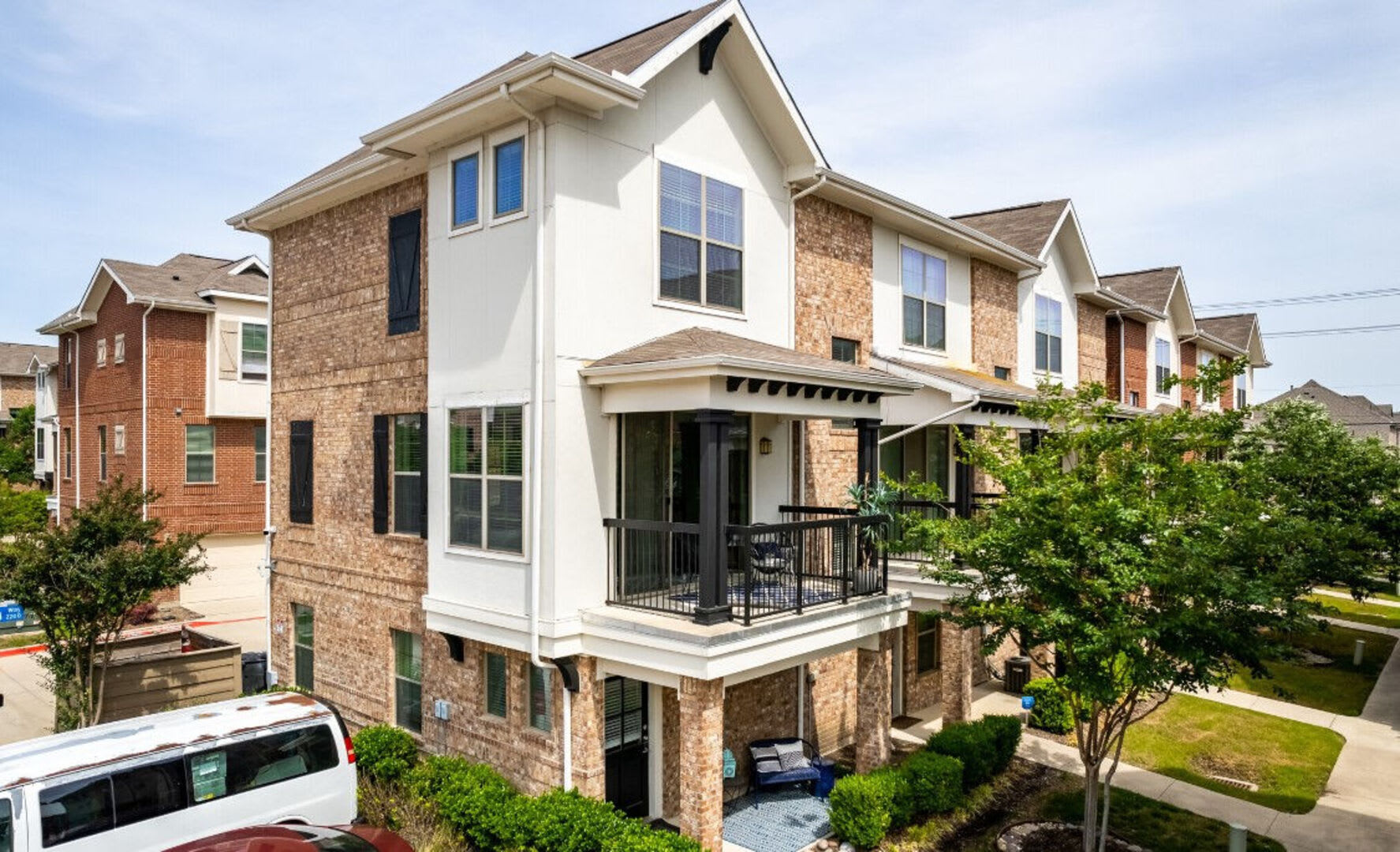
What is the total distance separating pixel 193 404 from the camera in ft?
76.9

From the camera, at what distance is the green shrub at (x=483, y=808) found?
9398 mm

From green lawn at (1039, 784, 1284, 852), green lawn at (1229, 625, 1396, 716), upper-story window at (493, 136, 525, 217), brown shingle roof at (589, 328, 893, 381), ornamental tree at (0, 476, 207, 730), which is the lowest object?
green lawn at (1229, 625, 1396, 716)

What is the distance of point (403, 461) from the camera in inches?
499

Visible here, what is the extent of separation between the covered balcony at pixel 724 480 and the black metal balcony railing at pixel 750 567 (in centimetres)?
2

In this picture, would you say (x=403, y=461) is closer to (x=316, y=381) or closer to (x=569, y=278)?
(x=316, y=381)

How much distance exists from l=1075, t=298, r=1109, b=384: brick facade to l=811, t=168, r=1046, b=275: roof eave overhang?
4527mm

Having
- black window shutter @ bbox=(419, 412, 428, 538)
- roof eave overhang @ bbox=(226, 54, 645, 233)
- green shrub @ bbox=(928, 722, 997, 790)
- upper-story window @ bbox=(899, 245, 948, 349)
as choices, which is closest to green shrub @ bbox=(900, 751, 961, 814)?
green shrub @ bbox=(928, 722, 997, 790)

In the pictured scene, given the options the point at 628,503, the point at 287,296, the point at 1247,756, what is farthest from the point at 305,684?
the point at 1247,756

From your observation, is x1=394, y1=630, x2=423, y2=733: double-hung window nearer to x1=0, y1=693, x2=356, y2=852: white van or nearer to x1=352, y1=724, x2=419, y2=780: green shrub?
x1=352, y1=724, x2=419, y2=780: green shrub

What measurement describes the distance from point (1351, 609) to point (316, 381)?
33.1 metres

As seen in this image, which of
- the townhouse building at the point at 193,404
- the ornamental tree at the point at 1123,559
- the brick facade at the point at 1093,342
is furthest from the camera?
the townhouse building at the point at 193,404

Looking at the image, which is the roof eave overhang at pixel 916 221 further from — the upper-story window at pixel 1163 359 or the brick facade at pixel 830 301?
the upper-story window at pixel 1163 359

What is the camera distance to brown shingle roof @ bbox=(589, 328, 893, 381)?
32.1 ft

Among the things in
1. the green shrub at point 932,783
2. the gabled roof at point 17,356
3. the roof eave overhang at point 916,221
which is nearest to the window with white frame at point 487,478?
the green shrub at point 932,783
